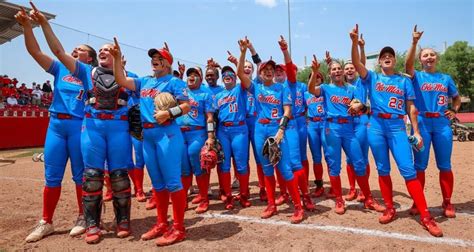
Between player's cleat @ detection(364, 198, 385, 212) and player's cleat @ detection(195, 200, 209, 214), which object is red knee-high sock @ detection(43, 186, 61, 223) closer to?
player's cleat @ detection(195, 200, 209, 214)

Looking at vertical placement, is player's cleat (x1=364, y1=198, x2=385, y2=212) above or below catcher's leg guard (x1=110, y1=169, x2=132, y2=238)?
below

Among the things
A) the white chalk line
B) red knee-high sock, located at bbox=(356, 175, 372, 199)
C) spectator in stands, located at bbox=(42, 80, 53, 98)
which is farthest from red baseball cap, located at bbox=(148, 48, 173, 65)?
spectator in stands, located at bbox=(42, 80, 53, 98)

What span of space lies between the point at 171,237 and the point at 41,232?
5.73ft

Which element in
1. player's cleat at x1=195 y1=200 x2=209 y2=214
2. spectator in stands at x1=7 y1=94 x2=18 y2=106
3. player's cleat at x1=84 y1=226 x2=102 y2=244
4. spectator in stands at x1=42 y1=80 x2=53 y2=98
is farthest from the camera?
spectator in stands at x1=42 y1=80 x2=53 y2=98

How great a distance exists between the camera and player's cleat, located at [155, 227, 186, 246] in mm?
3769

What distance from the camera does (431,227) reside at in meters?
3.92

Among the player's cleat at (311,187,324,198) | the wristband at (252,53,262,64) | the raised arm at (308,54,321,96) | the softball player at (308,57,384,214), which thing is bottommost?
the player's cleat at (311,187,324,198)

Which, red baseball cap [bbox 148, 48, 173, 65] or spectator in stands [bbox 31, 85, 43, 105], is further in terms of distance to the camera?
spectator in stands [bbox 31, 85, 43, 105]

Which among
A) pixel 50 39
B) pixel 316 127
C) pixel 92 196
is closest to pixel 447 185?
pixel 316 127

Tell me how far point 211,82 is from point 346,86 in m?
2.45

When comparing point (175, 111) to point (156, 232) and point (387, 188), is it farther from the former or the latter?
point (387, 188)

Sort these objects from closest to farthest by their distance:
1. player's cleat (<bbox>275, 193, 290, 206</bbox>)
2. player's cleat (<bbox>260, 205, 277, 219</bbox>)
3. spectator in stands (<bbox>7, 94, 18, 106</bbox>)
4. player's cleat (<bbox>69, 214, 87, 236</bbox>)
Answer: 1. player's cleat (<bbox>69, 214, 87, 236</bbox>)
2. player's cleat (<bbox>260, 205, 277, 219</bbox>)
3. player's cleat (<bbox>275, 193, 290, 206</bbox>)
4. spectator in stands (<bbox>7, 94, 18, 106</bbox>)

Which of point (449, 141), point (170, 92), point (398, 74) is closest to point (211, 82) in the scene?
point (170, 92)

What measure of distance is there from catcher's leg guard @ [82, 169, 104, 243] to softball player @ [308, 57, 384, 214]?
3424 mm
